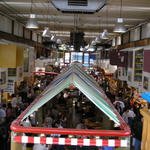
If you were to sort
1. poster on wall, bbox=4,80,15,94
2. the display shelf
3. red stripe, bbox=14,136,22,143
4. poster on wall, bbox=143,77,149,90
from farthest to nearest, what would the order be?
poster on wall, bbox=4,80,15,94
the display shelf
poster on wall, bbox=143,77,149,90
red stripe, bbox=14,136,22,143

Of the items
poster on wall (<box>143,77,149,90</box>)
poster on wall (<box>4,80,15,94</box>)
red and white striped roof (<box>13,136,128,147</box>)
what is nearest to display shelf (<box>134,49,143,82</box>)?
poster on wall (<box>143,77,149,90</box>)

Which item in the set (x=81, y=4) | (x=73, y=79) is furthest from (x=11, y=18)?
(x=73, y=79)

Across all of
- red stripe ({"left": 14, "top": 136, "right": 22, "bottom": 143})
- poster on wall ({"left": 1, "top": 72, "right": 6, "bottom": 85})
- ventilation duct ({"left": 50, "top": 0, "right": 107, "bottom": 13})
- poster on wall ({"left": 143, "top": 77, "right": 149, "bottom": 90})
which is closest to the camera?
red stripe ({"left": 14, "top": 136, "right": 22, "bottom": 143})

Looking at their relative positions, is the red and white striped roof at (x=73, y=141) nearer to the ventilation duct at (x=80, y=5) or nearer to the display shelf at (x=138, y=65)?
the ventilation duct at (x=80, y=5)

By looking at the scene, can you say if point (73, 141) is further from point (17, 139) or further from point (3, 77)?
point (3, 77)

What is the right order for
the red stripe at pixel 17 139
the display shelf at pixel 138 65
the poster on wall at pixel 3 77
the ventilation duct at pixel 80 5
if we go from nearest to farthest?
1. the red stripe at pixel 17 139
2. the ventilation duct at pixel 80 5
3. the poster on wall at pixel 3 77
4. the display shelf at pixel 138 65

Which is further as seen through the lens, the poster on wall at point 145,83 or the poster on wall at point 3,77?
the poster on wall at point 3,77

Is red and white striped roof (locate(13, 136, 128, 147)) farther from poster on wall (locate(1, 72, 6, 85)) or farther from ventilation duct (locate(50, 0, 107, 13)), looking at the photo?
poster on wall (locate(1, 72, 6, 85))

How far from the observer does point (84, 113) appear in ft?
39.3

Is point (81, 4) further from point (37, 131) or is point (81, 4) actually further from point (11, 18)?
point (11, 18)

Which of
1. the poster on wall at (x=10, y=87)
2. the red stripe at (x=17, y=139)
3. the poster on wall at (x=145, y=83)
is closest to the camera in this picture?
the red stripe at (x=17, y=139)

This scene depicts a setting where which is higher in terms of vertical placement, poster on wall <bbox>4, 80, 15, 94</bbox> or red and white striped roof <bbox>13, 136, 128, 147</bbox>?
red and white striped roof <bbox>13, 136, 128, 147</bbox>

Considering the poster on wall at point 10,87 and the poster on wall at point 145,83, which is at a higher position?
the poster on wall at point 145,83

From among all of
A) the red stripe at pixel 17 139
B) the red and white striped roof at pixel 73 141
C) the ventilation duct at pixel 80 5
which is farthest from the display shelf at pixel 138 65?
the red stripe at pixel 17 139
